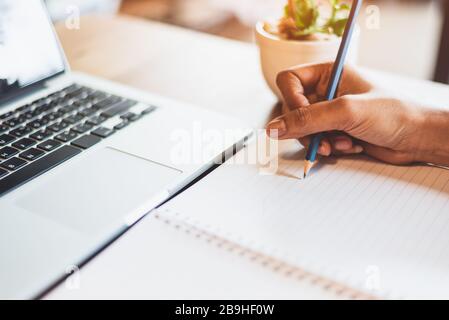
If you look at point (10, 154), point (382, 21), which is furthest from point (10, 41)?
point (382, 21)

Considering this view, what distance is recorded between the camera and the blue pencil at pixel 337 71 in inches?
24.4

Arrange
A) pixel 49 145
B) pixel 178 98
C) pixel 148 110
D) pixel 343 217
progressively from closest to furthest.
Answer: pixel 343 217, pixel 49 145, pixel 148 110, pixel 178 98

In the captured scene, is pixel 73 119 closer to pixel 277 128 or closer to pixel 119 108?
pixel 119 108

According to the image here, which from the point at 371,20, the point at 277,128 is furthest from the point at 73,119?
the point at 371,20

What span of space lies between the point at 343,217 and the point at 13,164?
0.38 meters

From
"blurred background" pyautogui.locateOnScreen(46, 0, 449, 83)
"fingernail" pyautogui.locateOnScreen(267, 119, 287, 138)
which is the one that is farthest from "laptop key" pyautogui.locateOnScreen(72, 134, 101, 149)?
"blurred background" pyautogui.locateOnScreen(46, 0, 449, 83)

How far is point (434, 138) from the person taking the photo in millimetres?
642

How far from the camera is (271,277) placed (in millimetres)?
466

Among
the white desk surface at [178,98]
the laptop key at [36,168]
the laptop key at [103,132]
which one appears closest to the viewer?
the white desk surface at [178,98]

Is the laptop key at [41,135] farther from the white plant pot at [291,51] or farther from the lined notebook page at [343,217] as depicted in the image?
the white plant pot at [291,51]

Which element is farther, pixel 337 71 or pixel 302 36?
pixel 302 36

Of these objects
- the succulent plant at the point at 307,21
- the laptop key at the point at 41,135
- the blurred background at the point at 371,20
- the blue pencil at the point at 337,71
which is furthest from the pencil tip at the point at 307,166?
the blurred background at the point at 371,20

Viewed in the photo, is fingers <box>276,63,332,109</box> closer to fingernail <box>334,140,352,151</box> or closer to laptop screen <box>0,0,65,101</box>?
fingernail <box>334,140,352,151</box>
